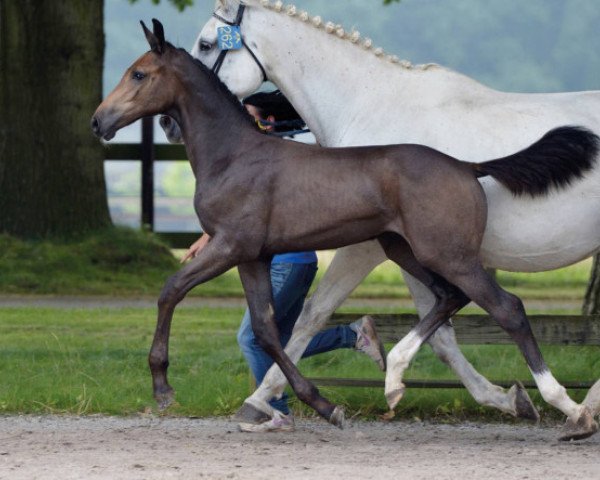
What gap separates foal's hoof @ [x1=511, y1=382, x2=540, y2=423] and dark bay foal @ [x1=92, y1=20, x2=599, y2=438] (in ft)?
1.16

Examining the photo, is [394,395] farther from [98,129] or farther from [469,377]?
[98,129]

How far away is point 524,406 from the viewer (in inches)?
251

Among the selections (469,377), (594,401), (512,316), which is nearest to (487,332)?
(469,377)

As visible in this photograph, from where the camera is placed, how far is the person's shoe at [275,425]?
6.56m

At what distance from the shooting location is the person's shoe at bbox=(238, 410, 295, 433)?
6559mm

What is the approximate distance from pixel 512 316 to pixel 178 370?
3117 mm

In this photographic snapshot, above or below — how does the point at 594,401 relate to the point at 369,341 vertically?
below

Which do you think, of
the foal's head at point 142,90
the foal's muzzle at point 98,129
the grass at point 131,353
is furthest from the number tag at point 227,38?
the grass at point 131,353

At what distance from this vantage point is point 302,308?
6.77 metres

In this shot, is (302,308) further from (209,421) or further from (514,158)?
(514,158)

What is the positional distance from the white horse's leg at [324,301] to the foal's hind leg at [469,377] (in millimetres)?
247

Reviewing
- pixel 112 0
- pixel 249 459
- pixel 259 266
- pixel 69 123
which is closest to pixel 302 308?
pixel 259 266

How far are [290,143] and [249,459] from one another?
143 cm

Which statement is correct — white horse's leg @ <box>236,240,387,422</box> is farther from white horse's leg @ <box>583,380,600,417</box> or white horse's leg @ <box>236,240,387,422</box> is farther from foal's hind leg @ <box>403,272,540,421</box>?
white horse's leg @ <box>583,380,600,417</box>
